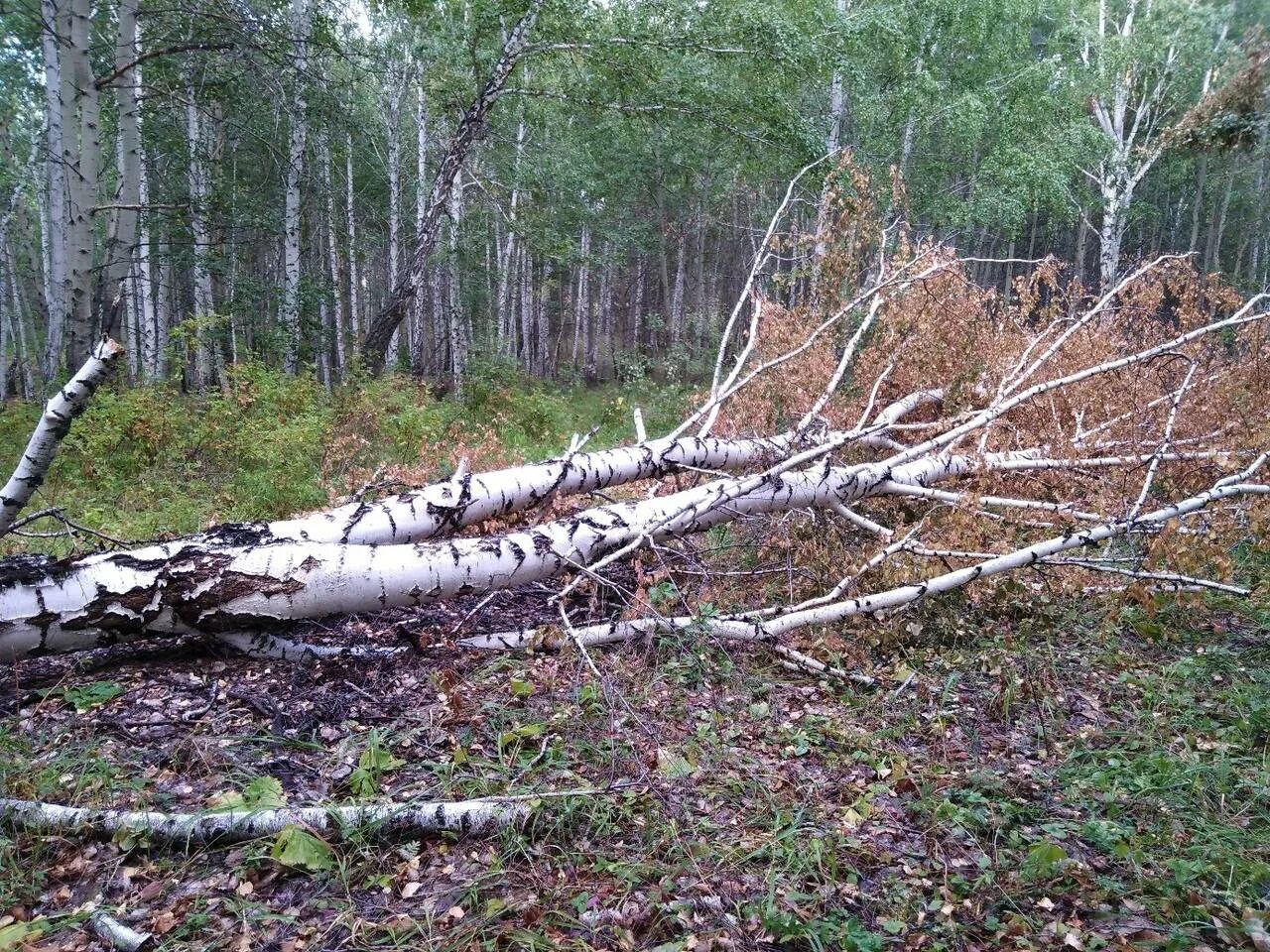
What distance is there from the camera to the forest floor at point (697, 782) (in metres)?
2.13

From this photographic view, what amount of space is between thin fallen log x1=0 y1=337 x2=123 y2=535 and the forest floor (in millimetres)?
852

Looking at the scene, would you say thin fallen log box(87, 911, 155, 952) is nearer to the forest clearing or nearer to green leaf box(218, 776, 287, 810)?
the forest clearing

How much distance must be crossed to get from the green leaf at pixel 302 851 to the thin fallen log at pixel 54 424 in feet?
5.15

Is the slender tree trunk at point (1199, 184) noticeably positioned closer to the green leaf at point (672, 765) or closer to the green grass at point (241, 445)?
the green grass at point (241, 445)

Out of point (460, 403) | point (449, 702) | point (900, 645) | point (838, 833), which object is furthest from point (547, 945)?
point (460, 403)

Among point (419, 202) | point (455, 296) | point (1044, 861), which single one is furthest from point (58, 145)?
point (455, 296)

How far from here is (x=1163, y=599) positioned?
169 inches

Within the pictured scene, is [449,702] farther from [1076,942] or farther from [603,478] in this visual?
[1076,942]

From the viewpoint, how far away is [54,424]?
2.72m

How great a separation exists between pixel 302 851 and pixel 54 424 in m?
1.81

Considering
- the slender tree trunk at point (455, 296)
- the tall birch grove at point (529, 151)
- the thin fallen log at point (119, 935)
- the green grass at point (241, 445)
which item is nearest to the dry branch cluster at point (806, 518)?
the thin fallen log at point (119, 935)

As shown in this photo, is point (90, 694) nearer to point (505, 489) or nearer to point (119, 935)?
point (119, 935)

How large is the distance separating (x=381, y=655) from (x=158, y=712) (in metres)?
0.93

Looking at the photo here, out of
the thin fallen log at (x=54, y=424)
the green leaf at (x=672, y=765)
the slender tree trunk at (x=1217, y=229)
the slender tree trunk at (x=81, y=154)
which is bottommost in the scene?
the green leaf at (x=672, y=765)
